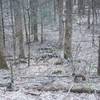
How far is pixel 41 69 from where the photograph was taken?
1007 cm

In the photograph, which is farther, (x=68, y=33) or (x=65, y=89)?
(x=68, y=33)

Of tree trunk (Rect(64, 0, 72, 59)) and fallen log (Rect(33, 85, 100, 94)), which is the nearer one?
fallen log (Rect(33, 85, 100, 94))

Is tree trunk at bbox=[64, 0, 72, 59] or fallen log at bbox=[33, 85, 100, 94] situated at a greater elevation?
tree trunk at bbox=[64, 0, 72, 59]

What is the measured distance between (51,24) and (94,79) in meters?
16.9

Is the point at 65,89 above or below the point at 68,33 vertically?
below

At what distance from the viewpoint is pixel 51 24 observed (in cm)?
2317

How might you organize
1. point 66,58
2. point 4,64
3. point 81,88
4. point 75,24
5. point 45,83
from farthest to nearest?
point 75,24
point 66,58
point 4,64
point 45,83
point 81,88

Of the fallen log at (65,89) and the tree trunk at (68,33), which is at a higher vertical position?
the tree trunk at (68,33)

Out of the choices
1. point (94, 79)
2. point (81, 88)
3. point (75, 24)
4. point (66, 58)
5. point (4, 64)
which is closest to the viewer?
point (81, 88)

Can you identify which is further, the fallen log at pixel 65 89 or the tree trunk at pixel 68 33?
the tree trunk at pixel 68 33

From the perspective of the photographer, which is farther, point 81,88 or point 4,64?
point 4,64

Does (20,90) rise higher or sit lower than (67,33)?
lower

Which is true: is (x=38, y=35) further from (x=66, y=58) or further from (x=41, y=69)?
(x=41, y=69)

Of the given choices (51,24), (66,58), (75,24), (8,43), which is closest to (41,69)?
(66,58)
